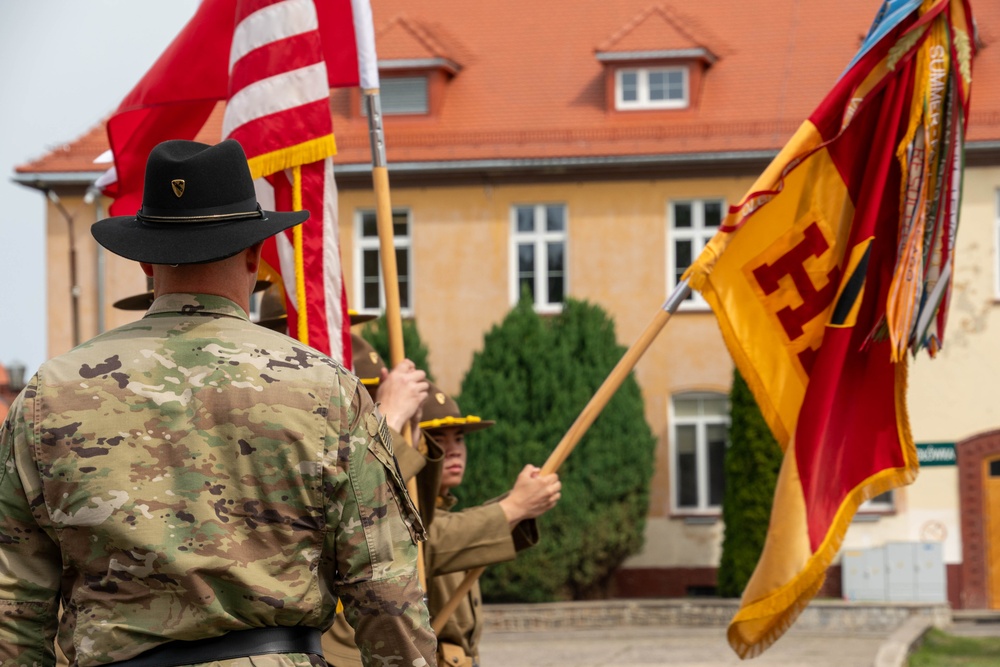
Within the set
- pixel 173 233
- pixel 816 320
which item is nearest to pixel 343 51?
pixel 816 320

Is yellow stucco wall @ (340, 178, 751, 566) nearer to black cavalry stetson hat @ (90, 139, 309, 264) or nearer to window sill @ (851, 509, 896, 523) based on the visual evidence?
window sill @ (851, 509, 896, 523)

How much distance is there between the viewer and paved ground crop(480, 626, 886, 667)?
16578 millimetres

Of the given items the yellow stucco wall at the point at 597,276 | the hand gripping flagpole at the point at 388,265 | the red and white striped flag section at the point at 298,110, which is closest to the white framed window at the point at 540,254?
the yellow stucco wall at the point at 597,276

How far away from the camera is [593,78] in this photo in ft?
89.9

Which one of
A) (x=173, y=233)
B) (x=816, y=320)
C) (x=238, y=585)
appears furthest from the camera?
(x=816, y=320)

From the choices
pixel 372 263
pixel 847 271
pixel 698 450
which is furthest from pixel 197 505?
pixel 372 263

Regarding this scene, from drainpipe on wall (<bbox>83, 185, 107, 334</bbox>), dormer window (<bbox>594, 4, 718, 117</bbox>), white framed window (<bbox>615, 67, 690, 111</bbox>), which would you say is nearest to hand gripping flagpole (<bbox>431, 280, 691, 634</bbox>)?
dormer window (<bbox>594, 4, 718, 117</bbox>)

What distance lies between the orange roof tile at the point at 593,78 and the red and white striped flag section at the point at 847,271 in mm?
19455

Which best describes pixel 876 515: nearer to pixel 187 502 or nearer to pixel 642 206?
pixel 642 206

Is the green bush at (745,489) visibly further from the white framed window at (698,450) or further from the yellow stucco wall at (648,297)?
the white framed window at (698,450)

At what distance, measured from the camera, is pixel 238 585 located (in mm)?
2953

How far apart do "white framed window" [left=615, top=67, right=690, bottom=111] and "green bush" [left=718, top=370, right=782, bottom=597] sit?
18.8 feet

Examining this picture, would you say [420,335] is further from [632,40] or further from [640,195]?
[632,40]

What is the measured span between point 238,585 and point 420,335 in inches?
920
